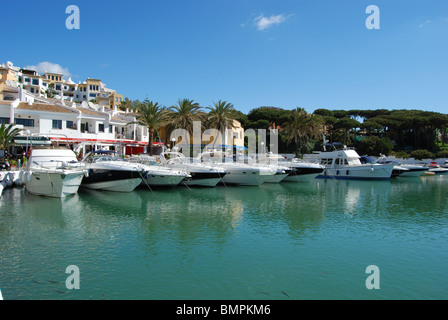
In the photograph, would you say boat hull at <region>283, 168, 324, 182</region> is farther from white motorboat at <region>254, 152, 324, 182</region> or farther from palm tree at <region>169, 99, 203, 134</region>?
palm tree at <region>169, 99, 203, 134</region>

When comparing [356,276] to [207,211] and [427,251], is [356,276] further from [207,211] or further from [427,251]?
[207,211]

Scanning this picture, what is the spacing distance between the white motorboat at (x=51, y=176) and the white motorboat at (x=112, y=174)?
50.0 inches

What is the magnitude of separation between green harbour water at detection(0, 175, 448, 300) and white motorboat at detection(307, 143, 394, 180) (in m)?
18.1

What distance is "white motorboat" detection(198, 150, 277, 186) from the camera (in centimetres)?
2866

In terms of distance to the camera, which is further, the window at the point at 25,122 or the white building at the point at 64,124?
the window at the point at 25,122

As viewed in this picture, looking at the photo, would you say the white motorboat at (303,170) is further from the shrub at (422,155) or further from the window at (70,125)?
the shrub at (422,155)

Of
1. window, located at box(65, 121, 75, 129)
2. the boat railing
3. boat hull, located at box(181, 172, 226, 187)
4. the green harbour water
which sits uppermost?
window, located at box(65, 121, 75, 129)

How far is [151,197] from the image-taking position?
2222cm

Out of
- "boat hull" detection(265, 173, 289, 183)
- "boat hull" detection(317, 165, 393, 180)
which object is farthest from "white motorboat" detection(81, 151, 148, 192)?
"boat hull" detection(317, 165, 393, 180)

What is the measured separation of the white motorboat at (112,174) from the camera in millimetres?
22516

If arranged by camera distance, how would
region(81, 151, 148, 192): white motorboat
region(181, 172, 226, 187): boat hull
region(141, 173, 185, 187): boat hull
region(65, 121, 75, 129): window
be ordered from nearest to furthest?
region(81, 151, 148, 192): white motorboat → region(141, 173, 185, 187): boat hull → region(181, 172, 226, 187): boat hull → region(65, 121, 75, 129): window

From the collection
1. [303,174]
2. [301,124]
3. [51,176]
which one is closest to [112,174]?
[51,176]

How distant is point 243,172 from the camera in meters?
28.9

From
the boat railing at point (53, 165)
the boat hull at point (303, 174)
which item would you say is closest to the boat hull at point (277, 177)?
the boat hull at point (303, 174)
